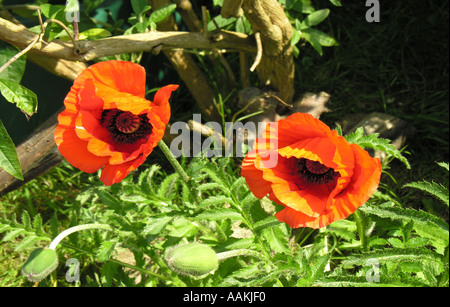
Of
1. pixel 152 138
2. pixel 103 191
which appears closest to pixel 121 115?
pixel 152 138

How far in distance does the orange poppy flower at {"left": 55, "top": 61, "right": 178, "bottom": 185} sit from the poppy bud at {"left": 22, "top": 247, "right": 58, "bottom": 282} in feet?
0.90

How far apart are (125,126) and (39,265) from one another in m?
0.45

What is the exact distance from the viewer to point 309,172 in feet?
4.60

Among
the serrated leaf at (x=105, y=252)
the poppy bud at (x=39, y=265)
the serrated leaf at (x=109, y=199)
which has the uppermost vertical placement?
the poppy bud at (x=39, y=265)

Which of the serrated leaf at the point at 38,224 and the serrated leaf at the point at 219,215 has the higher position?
the serrated leaf at the point at 219,215

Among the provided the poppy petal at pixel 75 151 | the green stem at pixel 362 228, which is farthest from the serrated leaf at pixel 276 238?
the poppy petal at pixel 75 151

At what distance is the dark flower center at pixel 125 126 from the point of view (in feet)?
4.54

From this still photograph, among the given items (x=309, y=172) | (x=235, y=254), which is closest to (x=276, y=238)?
(x=235, y=254)

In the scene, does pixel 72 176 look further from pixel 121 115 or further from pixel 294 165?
pixel 294 165

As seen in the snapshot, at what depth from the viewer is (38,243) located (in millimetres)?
2383

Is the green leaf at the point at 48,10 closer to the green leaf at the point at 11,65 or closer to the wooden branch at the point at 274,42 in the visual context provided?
the green leaf at the point at 11,65

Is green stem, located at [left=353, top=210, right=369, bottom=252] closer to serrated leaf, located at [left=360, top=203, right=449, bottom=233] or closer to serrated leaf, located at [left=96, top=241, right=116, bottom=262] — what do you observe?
serrated leaf, located at [left=360, top=203, right=449, bottom=233]

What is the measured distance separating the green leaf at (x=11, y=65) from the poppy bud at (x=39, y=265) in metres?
0.64

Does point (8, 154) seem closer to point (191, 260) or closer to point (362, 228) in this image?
point (191, 260)
